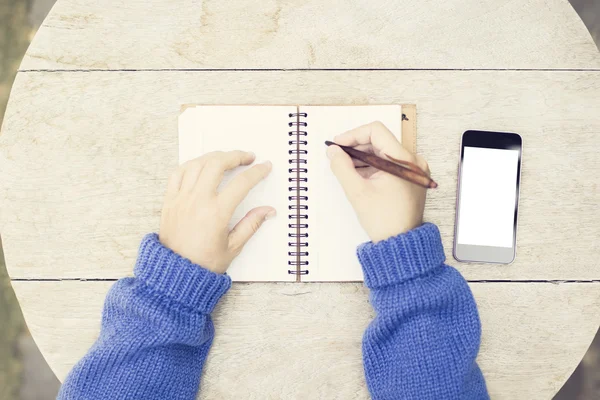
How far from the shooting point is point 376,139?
2.19 feet

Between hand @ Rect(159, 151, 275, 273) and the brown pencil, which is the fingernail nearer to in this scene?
hand @ Rect(159, 151, 275, 273)

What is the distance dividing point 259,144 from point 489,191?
0.37 metres

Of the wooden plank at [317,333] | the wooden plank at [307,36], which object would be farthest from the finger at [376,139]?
the wooden plank at [317,333]

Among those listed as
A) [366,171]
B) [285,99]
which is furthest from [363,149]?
[285,99]

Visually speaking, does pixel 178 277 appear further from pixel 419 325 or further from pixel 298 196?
pixel 419 325

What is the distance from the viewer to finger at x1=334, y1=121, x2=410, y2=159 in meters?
0.65

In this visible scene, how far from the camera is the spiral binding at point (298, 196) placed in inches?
27.6

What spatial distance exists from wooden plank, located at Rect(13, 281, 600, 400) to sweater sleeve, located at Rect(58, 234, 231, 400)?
7cm

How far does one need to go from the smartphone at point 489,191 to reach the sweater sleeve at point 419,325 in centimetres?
10

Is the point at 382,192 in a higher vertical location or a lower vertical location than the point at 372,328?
higher

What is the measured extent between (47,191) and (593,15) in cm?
128

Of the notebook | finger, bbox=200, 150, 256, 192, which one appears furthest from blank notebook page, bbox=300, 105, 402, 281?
finger, bbox=200, 150, 256, 192

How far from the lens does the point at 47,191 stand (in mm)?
711

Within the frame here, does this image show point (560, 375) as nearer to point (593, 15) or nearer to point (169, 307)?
point (169, 307)
